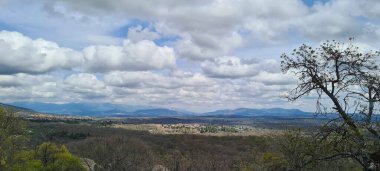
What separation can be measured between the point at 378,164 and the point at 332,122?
2.46m

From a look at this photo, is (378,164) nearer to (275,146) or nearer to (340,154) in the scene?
(340,154)

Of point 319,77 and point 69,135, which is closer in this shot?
point 319,77

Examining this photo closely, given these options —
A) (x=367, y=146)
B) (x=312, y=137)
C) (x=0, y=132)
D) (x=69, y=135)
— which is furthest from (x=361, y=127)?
(x=69, y=135)

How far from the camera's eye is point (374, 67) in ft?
60.0

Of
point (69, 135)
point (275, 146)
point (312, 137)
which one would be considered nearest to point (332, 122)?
point (312, 137)

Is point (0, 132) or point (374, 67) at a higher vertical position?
point (374, 67)

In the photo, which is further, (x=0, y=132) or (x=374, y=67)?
(x=0, y=132)

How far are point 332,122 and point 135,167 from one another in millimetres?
64106

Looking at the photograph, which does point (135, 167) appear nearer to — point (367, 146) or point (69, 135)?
point (367, 146)

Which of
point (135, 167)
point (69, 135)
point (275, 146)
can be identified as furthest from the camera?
point (69, 135)

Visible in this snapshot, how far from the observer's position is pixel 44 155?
79688mm

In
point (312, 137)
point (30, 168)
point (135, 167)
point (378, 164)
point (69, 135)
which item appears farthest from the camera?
point (69, 135)

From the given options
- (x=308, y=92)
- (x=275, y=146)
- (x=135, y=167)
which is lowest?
(x=135, y=167)

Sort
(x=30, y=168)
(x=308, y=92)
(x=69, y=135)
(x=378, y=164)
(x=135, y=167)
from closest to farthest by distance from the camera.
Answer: (x=378, y=164), (x=308, y=92), (x=30, y=168), (x=135, y=167), (x=69, y=135)
